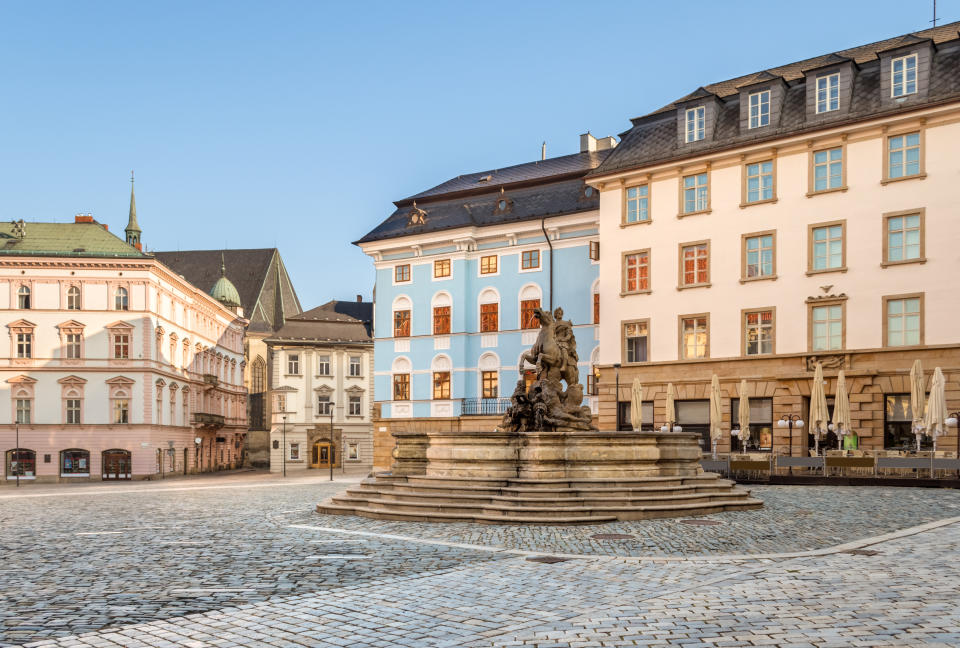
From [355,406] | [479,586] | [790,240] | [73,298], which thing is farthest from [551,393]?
[355,406]

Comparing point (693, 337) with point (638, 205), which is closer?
point (693, 337)

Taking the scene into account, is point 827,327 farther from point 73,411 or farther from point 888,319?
point 73,411

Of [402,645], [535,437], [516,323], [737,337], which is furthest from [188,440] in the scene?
[402,645]

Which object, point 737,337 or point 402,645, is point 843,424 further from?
point 402,645

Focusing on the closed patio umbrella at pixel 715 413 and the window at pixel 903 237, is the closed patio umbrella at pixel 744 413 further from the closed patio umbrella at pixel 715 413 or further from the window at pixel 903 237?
the window at pixel 903 237

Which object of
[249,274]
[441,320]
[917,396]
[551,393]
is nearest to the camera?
[551,393]

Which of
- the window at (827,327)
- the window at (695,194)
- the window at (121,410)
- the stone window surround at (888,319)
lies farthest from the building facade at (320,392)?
the stone window surround at (888,319)

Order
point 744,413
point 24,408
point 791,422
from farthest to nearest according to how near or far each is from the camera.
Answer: point 24,408 → point 791,422 → point 744,413

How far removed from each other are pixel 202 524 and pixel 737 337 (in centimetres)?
2201

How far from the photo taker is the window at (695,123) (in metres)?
35.5

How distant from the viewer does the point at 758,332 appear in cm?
3319

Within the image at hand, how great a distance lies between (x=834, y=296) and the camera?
3144 cm

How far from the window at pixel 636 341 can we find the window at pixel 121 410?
29832mm

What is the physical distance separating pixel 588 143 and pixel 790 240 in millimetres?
15967
